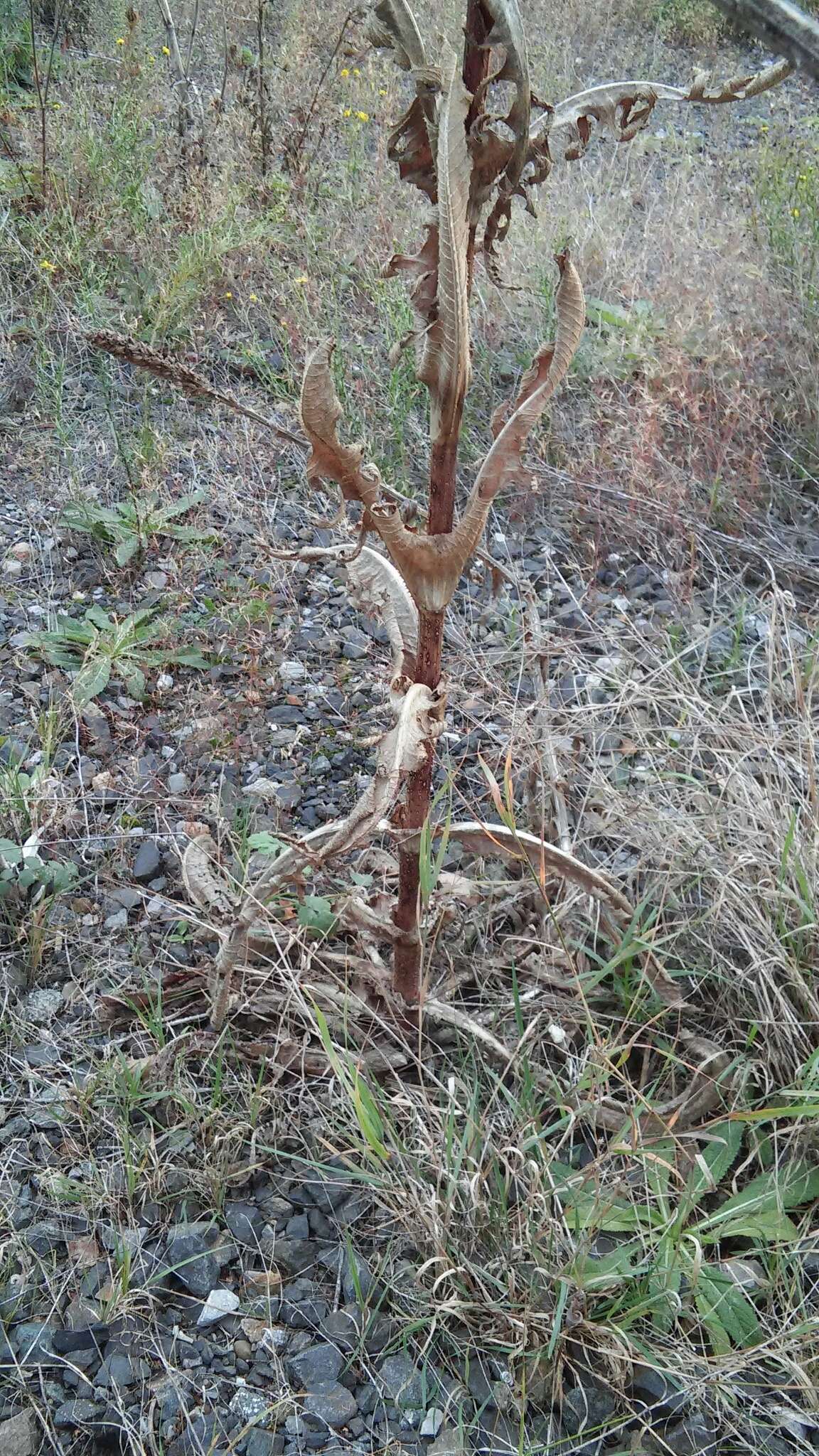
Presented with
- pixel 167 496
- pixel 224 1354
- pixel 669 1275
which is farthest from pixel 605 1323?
pixel 167 496

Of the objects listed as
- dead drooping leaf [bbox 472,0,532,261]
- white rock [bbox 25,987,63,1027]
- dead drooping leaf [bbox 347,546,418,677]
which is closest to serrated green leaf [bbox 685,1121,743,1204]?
dead drooping leaf [bbox 347,546,418,677]

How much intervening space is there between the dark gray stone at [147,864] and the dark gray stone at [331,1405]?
90cm

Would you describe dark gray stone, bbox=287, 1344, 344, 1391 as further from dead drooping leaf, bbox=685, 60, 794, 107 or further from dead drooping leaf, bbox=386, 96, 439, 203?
dead drooping leaf, bbox=685, 60, 794, 107

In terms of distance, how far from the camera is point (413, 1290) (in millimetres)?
1326

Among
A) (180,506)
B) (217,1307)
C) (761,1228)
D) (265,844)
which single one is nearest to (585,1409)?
(761,1228)

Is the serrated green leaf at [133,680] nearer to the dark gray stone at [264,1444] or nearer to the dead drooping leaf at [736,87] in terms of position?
the dark gray stone at [264,1444]

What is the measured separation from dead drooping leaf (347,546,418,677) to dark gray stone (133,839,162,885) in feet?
2.68

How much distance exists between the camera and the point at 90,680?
2197mm

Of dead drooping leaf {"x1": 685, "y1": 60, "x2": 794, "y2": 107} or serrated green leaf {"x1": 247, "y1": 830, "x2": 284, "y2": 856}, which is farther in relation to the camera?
serrated green leaf {"x1": 247, "y1": 830, "x2": 284, "y2": 856}

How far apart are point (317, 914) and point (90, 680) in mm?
869

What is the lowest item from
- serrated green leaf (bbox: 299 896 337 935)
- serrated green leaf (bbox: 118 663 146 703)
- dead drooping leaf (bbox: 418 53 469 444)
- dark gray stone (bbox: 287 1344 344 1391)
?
dark gray stone (bbox: 287 1344 344 1391)

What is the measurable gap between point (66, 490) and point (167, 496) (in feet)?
0.85

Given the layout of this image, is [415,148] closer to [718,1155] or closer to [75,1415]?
[718,1155]

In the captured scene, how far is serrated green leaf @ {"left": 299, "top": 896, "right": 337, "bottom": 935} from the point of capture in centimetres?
162
